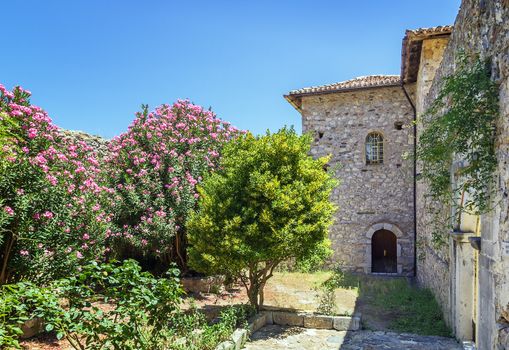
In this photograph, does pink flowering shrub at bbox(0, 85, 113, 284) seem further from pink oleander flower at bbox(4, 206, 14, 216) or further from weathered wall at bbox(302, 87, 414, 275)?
weathered wall at bbox(302, 87, 414, 275)

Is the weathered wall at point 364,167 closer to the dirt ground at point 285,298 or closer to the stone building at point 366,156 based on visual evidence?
the stone building at point 366,156

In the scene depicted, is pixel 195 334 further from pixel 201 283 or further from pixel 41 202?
pixel 201 283

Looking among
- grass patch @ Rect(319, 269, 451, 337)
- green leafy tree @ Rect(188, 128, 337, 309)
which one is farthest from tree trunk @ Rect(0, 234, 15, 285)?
grass patch @ Rect(319, 269, 451, 337)

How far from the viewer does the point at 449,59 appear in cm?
649

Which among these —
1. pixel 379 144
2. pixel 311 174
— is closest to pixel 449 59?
pixel 311 174

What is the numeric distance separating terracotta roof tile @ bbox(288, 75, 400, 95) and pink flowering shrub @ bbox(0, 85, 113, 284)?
9.31 metres

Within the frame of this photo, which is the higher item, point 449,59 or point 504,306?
point 449,59

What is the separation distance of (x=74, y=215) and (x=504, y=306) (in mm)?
6209

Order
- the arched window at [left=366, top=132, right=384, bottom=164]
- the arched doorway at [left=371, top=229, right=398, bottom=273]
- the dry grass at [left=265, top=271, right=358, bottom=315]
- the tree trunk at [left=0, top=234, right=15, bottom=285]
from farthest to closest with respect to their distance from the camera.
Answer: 1. the arched doorway at [left=371, top=229, right=398, bottom=273]
2. the arched window at [left=366, top=132, right=384, bottom=164]
3. the dry grass at [left=265, top=271, right=358, bottom=315]
4. the tree trunk at [left=0, top=234, right=15, bottom=285]

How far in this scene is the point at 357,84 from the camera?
45.7 feet

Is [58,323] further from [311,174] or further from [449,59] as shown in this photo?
[449,59]

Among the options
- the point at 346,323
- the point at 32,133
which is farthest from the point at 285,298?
the point at 32,133

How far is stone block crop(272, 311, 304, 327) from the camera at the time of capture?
295 inches

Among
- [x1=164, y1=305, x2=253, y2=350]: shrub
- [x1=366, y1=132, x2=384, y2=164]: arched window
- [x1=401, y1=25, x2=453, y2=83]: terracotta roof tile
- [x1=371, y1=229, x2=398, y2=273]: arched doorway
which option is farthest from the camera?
[x1=371, y1=229, x2=398, y2=273]: arched doorway
